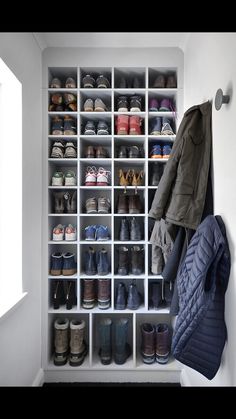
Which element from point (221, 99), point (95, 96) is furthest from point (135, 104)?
point (221, 99)

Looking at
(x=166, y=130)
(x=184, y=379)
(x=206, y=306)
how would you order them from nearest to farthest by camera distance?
1. (x=206, y=306)
2. (x=184, y=379)
3. (x=166, y=130)

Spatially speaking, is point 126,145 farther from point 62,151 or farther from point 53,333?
point 53,333

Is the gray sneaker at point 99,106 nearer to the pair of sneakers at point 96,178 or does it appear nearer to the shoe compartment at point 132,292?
the pair of sneakers at point 96,178

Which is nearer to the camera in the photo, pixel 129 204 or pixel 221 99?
pixel 221 99

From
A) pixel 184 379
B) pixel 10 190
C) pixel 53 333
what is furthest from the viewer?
pixel 53 333

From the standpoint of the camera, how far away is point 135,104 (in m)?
1.66

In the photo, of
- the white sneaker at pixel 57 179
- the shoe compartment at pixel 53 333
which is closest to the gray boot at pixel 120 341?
the shoe compartment at pixel 53 333

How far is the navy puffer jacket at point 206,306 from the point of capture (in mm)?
867

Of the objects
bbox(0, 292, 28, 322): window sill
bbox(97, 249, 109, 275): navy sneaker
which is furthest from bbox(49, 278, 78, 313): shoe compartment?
bbox(0, 292, 28, 322): window sill

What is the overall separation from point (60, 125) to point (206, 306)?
1.51 metres

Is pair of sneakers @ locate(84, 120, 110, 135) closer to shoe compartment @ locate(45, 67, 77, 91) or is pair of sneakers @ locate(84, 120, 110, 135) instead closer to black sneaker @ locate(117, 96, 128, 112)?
black sneaker @ locate(117, 96, 128, 112)

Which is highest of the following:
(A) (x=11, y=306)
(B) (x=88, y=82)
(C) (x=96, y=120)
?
(B) (x=88, y=82)

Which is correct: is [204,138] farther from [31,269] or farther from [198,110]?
[31,269]

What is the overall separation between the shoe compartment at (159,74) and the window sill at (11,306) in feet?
5.65
